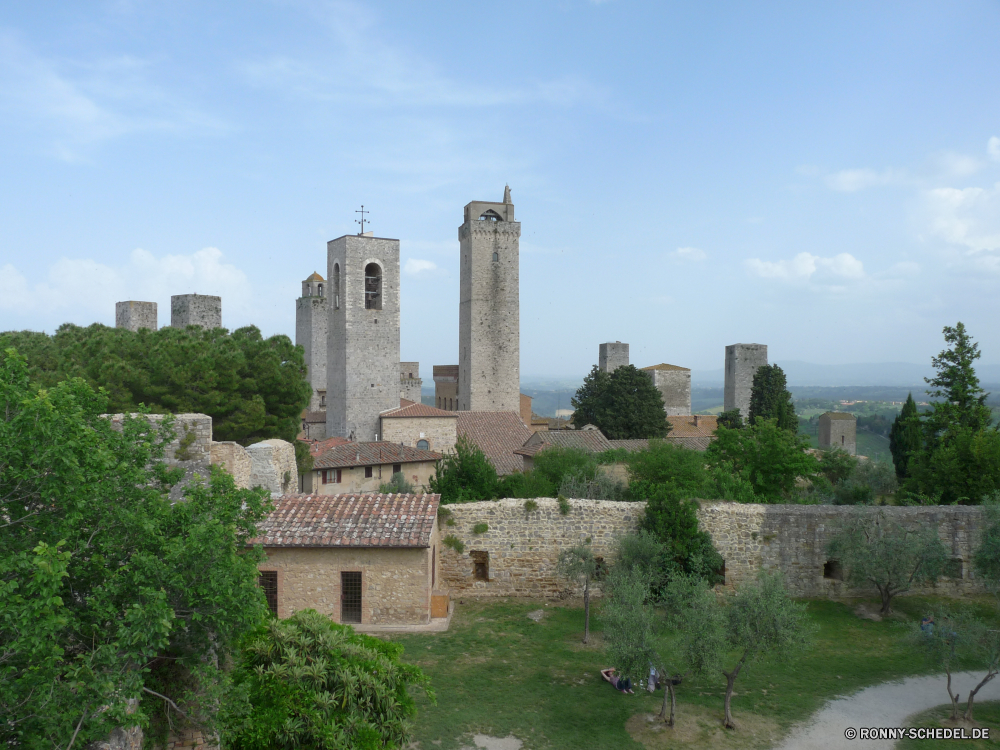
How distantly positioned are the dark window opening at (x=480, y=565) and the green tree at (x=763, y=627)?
673cm

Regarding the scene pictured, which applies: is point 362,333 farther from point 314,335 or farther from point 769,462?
point 769,462

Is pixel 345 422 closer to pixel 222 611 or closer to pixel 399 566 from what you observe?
pixel 399 566

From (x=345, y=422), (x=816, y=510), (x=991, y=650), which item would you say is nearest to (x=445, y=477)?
(x=816, y=510)

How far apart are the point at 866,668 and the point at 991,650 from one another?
264 centimetres

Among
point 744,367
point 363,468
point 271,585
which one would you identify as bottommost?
point 271,585

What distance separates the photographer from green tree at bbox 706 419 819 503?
906 inches

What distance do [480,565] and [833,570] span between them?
27.8 feet

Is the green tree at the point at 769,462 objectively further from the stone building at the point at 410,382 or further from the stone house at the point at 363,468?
the stone building at the point at 410,382

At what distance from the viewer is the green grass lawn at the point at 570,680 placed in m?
10.3

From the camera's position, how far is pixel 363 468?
28.2 m

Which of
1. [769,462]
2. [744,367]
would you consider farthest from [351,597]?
[744,367]

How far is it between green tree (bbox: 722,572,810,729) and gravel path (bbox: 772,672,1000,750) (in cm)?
111

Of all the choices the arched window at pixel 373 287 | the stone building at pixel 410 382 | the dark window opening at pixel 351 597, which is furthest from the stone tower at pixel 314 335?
the dark window opening at pixel 351 597

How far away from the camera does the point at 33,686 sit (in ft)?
Result: 17.1
